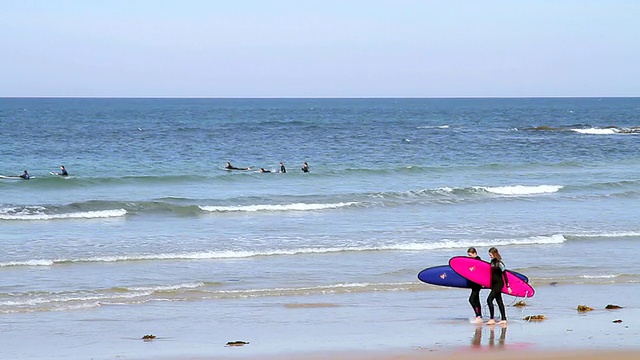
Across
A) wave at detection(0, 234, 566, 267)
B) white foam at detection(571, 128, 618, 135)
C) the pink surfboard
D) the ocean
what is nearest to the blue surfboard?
the pink surfboard

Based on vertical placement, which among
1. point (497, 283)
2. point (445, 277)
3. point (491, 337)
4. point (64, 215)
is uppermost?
point (497, 283)

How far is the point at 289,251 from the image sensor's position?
21422 millimetres

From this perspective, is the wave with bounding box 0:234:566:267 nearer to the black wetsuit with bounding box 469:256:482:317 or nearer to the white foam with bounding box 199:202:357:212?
the black wetsuit with bounding box 469:256:482:317

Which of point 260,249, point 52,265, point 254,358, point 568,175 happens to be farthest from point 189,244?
point 568,175

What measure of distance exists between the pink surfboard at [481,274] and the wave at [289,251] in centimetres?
661

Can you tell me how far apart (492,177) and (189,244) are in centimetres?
2082

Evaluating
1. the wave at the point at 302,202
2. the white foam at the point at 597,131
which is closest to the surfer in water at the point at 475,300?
the wave at the point at 302,202

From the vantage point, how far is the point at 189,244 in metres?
22.5

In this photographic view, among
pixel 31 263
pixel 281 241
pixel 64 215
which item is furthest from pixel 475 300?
pixel 64 215

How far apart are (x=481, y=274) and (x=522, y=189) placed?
21.0 m

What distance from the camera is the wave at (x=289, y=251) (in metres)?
19.9

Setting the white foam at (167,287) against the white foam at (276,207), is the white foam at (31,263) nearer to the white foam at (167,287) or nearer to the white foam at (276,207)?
the white foam at (167,287)

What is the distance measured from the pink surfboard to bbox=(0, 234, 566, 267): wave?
6614mm

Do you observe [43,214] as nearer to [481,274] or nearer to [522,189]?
[481,274]
